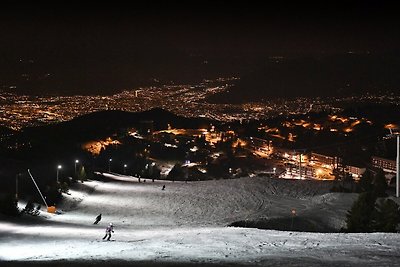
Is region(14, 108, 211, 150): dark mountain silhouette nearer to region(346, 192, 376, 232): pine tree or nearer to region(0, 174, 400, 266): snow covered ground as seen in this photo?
region(0, 174, 400, 266): snow covered ground

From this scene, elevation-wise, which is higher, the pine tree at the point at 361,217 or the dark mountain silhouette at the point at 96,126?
the pine tree at the point at 361,217

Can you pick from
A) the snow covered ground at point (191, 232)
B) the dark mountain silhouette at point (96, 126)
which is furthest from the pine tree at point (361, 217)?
the dark mountain silhouette at point (96, 126)

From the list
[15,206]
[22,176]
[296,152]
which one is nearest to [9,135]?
[296,152]

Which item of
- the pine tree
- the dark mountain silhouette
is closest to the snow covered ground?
the pine tree

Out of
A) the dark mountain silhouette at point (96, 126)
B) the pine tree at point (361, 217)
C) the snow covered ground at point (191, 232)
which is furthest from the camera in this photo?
the dark mountain silhouette at point (96, 126)

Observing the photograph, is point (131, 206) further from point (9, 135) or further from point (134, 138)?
point (134, 138)

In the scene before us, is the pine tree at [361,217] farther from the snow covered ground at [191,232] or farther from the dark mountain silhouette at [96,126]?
the dark mountain silhouette at [96,126]

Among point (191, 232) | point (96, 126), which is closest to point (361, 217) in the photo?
point (191, 232)

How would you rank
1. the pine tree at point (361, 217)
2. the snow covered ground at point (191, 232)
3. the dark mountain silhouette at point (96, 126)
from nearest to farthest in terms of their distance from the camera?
the snow covered ground at point (191, 232) → the pine tree at point (361, 217) → the dark mountain silhouette at point (96, 126)

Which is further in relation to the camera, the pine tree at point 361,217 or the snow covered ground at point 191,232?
the pine tree at point 361,217
